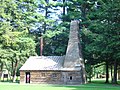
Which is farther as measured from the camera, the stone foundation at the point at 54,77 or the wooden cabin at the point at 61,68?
the wooden cabin at the point at 61,68

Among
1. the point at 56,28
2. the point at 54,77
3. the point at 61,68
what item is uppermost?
the point at 56,28

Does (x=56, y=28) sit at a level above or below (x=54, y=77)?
above

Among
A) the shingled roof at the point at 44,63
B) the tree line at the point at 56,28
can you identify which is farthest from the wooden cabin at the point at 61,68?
the tree line at the point at 56,28

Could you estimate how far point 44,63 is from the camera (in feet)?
136

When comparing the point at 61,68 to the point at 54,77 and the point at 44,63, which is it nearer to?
the point at 54,77

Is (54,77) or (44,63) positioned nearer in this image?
(54,77)

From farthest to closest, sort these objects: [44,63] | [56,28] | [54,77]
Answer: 1. [56,28]
2. [44,63]
3. [54,77]

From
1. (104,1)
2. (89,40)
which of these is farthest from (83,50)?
(104,1)

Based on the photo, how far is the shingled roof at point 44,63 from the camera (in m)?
40.3

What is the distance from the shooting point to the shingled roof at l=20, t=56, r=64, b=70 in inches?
1586

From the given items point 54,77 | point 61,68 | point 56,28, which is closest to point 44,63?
point 54,77

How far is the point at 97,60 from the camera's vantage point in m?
43.4

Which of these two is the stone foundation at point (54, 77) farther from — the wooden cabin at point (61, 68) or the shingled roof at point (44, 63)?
the shingled roof at point (44, 63)

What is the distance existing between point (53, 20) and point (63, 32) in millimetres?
3530
